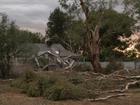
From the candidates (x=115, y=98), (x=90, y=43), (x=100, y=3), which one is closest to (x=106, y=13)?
(x=100, y=3)

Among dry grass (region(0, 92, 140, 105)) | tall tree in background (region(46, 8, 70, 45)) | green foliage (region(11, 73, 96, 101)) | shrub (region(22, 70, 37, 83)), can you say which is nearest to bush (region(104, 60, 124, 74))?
green foliage (region(11, 73, 96, 101))

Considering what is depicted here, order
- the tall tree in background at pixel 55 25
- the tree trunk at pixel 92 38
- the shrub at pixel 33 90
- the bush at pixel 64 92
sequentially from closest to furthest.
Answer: the bush at pixel 64 92 < the shrub at pixel 33 90 < the tree trunk at pixel 92 38 < the tall tree in background at pixel 55 25

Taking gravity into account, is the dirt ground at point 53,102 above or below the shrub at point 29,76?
below

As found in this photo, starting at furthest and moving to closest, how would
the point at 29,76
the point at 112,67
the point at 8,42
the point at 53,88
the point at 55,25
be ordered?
the point at 55,25
the point at 112,67
the point at 8,42
the point at 29,76
the point at 53,88

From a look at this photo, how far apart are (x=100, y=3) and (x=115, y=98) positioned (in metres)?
16.8

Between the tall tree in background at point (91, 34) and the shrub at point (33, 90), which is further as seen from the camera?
the tall tree in background at point (91, 34)

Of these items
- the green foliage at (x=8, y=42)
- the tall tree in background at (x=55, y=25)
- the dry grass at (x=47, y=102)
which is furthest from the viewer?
the tall tree in background at (x=55, y=25)

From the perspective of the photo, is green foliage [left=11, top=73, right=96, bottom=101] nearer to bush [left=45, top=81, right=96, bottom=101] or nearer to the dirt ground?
bush [left=45, top=81, right=96, bottom=101]


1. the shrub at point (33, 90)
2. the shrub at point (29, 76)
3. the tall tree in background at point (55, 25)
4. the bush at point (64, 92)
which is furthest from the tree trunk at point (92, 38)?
the tall tree in background at point (55, 25)

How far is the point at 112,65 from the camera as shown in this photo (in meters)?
37.2

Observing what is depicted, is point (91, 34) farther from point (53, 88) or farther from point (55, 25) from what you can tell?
point (55, 25)

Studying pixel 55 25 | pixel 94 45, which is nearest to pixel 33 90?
pixel 94 45

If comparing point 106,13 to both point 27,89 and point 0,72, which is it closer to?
point 0,72

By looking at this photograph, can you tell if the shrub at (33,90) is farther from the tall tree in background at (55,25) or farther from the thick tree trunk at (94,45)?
the tall tree in background at (55,25)
